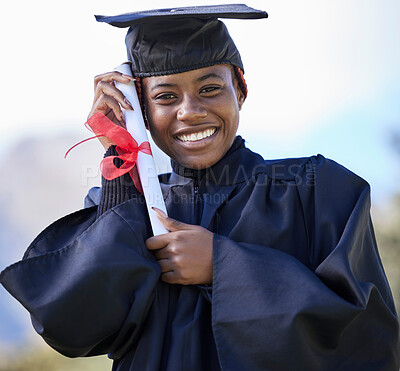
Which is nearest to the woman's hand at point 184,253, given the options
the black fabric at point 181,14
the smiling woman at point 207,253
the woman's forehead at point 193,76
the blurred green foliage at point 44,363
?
the smiling woman at point 207,253

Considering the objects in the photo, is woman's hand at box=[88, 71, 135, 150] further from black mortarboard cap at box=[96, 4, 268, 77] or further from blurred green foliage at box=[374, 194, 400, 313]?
blurred green foliage at box=[374, 194, 400, 313]

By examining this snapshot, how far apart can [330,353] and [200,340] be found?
364 millimetres

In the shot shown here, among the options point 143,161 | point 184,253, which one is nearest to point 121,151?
point 143,161

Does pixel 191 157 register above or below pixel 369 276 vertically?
above

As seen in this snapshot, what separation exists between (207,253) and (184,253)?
0.22 feet

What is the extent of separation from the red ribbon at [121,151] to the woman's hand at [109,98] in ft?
0.15

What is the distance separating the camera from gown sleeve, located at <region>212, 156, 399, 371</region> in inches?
68.4

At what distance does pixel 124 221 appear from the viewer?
199 centimetres

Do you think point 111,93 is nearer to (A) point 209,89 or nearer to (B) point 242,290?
(A) point 209,89

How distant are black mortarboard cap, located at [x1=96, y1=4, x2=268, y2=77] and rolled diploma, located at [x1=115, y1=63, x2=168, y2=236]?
74 millimetres

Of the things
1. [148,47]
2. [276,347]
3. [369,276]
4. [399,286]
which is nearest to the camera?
[276,347]

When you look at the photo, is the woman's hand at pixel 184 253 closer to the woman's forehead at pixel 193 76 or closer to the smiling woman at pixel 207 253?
the smiling woman at pixel 207 253

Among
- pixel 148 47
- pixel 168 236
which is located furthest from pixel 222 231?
pixel 148 47

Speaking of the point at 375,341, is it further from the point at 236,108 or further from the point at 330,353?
the point at 236,108
